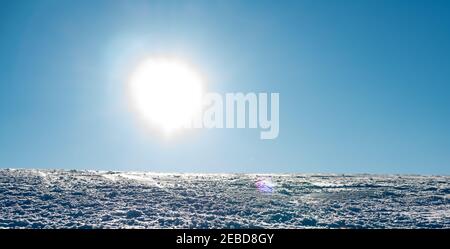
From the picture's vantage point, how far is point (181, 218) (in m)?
18.2

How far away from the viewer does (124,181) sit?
28.0m

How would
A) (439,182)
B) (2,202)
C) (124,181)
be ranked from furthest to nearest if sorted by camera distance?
(439,182)
(124,181)
(2,202)

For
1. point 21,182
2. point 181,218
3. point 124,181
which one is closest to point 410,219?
point 181,218

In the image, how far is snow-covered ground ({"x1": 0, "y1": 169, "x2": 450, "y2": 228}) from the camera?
695 inches

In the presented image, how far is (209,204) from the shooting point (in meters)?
21.4

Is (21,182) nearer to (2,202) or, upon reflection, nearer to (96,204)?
(2,202)

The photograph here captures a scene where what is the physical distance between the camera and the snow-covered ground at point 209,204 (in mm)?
17648
